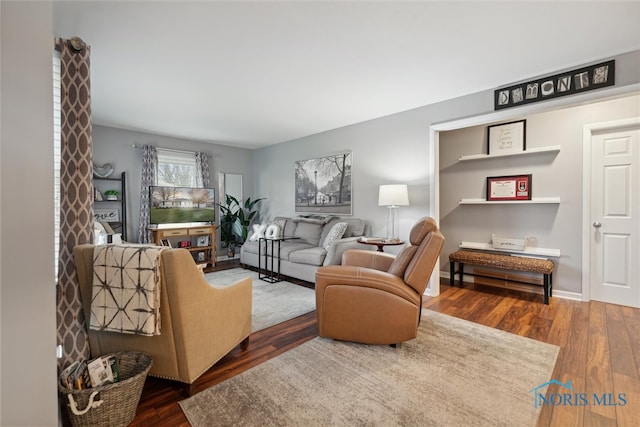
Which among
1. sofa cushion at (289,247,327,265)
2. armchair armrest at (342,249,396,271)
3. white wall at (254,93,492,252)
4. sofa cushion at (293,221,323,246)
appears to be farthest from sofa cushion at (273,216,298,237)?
armchair armrest at (342,249,396,271)

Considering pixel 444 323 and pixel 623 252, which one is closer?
pixel 444 323

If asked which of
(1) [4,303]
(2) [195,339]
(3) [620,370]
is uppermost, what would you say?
(1) [4,303]

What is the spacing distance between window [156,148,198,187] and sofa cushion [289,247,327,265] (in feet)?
9.37

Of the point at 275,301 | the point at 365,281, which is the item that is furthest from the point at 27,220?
the point at 275,301

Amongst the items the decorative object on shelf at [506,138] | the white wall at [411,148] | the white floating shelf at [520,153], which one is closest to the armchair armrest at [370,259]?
the white wall at [411,148]

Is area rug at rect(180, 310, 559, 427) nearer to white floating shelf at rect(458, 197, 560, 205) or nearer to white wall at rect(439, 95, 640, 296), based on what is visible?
white wall at rect(439, 95, 640, 296)

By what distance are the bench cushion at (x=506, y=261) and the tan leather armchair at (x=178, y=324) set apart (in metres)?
3.30

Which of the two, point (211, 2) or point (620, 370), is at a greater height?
point (211, 2)

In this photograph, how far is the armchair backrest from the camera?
2178mm

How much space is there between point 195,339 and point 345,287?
3.62ft

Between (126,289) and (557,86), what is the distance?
3.89m

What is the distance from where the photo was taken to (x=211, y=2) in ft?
6.01

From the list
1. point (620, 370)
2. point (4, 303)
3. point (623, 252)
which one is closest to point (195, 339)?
point (4, 303)

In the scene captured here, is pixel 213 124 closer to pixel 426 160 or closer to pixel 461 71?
pixel 426 160
